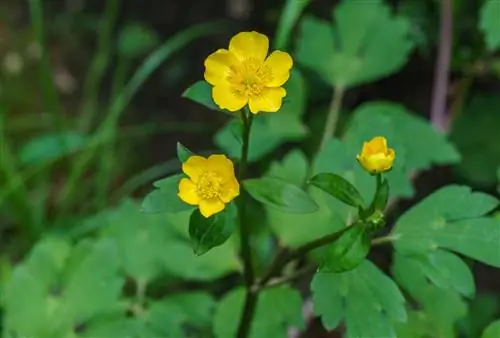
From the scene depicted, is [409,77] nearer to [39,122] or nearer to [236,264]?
[236,264]

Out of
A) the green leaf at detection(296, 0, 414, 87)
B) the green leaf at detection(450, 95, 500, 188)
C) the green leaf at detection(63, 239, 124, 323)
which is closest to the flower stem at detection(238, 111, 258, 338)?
the green leaf at detection(63, 239, 124, 323)

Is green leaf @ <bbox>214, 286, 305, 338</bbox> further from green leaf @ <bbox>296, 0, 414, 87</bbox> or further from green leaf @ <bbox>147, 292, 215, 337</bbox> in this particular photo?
green leaf @ <bbox>296, 0, 414, 87</bbox>

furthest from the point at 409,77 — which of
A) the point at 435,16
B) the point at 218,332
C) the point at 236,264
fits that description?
the point at 218,332

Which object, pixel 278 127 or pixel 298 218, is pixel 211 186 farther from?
pixel 278 127

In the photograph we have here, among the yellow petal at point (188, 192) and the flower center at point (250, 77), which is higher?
the flower center at point (250, 77)

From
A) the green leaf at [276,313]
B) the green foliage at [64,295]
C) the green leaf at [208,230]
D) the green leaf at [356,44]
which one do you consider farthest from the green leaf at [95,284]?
the green leaf at [356,44]

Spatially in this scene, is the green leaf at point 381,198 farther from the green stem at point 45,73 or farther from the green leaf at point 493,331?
the green stem at point 45,73
